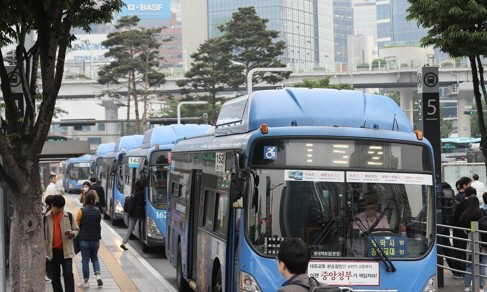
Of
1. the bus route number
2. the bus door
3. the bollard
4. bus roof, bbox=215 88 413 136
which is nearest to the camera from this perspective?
bus roof, bbox=215 88 413 136

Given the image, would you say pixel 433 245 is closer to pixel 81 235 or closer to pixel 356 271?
pixel 356 271

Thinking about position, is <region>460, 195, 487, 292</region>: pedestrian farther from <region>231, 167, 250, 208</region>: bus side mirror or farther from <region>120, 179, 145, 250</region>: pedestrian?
<region>120, 179, 145, 250</region>: pedestrian

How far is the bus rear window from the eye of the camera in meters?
10.7

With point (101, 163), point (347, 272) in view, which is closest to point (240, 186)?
point (347, 272)

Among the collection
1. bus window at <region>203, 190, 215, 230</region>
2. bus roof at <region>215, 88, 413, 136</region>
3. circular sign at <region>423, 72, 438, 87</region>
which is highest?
circular sign at <region>423, 72, 438, 87</region>

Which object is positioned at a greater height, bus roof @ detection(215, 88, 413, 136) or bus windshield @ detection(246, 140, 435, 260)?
bus roof @ detection(215, 88, 413, 136)

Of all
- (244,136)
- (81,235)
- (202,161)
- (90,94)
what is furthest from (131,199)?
(90,94)

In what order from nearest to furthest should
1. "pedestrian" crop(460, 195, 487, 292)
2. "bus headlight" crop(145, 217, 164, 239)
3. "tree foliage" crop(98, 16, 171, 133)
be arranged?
"pedestrian" crop(460, 195, 487, 292) < "bus headlight" crop(145, 217, 164, 239) < "tree foliage" crop(98, 16, 171, 133)

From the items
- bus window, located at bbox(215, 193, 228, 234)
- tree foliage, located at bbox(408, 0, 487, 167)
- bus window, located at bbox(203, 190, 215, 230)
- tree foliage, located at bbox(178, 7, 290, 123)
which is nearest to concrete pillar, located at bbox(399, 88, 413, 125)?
tree foliage, located at bbox(178, 7, 290, 123)

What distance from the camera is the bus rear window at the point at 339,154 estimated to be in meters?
10.7

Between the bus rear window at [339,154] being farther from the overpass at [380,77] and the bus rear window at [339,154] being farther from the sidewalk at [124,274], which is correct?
the overpass at [380,77]

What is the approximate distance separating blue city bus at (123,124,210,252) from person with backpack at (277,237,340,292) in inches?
635

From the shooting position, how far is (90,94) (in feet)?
327

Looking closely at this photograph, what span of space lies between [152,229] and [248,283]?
516 inches
